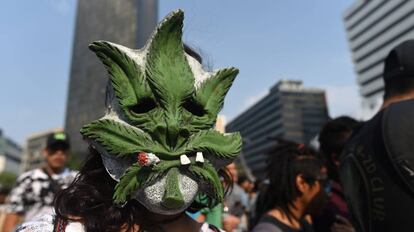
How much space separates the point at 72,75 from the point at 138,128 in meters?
47.9

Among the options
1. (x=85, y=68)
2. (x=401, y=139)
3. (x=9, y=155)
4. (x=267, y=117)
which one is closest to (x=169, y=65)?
(x=401, y=139)

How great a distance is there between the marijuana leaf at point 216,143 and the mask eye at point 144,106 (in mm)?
155

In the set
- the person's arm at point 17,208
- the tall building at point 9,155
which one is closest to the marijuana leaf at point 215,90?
the person's arm at point 17,208

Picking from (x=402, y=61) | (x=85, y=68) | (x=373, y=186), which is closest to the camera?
(x=373, y=186)

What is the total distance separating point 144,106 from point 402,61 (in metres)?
1.49

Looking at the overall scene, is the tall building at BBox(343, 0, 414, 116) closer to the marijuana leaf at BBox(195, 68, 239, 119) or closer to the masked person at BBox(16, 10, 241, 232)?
the marijuana leaf at BBox(195, 68, 239, 119)

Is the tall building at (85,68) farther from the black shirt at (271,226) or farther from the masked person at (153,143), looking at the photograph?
the masked person at (153,143)

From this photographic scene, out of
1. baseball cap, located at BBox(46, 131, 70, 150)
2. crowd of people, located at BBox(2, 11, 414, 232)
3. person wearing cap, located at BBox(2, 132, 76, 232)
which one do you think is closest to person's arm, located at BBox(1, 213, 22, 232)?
person wearing cap, located at BBox(2, 132, 76, 232)

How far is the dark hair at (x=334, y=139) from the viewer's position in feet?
9.58

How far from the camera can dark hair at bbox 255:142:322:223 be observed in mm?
2354

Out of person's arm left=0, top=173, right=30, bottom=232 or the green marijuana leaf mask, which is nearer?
the green marijuana leaf mask

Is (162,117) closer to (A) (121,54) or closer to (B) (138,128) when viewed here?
(B) (138,128)

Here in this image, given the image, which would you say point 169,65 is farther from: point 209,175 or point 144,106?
point 209,175

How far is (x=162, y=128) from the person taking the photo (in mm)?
1064
